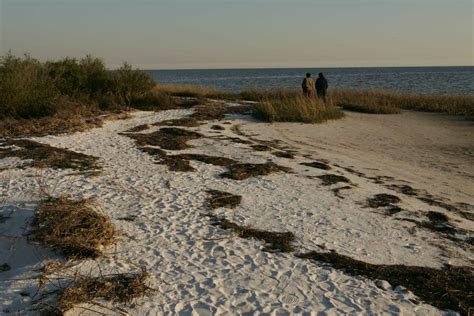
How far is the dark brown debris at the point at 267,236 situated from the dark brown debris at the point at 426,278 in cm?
36

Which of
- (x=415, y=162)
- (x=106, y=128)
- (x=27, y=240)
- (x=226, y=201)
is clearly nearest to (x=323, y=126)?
(x=415, y=162)

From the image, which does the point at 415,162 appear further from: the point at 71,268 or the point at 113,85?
the point at 113,85

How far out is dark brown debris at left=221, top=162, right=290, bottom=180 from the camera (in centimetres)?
1015

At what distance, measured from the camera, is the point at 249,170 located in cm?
1058

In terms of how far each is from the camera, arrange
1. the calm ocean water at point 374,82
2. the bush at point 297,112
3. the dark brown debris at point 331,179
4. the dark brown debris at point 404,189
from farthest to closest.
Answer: the calm ocean water at point 374,82, the bush at point 297,112, the dark brown debris at point 331,179, the dark brown debris at point 404,189

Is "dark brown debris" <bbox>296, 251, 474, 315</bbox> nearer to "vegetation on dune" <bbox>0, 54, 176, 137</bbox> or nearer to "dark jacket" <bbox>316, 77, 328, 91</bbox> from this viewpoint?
"vegetation on dune" <bbox>0, 54, 176, 137</bbox>

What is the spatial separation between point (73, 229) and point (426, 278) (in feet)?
14.6

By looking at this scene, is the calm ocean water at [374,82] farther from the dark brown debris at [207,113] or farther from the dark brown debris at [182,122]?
the dark brown debris at [182,122]

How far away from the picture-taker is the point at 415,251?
672cm

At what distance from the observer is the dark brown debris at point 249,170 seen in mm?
10148

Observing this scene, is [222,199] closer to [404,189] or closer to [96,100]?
[404,189]

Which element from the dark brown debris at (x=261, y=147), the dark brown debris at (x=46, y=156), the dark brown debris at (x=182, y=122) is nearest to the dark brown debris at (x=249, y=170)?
the dark brown debris at (x=261, y=147)

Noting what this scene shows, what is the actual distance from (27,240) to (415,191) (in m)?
6.93

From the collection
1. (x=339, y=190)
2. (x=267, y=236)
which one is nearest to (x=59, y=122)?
(x=339, y=190)
